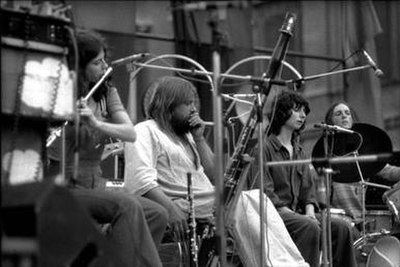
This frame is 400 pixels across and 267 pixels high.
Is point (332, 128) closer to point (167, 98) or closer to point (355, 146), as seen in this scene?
point (355, 146)

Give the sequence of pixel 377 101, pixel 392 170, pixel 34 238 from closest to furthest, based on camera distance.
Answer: pixel 34 238 < pixel 392 170 < pixel 377 101

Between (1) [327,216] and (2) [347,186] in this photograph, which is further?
(2) [347,186]

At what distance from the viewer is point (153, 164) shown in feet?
20.1

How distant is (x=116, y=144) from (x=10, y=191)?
8.41ft

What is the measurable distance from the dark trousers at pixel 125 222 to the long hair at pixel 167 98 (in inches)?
50.9

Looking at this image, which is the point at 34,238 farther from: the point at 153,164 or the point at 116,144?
the point at 116,144

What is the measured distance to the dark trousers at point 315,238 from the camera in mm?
6496

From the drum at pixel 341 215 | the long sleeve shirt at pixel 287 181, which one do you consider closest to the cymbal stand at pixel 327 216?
the long sleeve shirt at pixel 287 181

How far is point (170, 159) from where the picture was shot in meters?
6.20

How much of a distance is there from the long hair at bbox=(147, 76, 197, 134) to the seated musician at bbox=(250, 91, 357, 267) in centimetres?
73

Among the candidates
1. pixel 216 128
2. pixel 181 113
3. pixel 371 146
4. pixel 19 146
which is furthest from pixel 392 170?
pixel 19 146

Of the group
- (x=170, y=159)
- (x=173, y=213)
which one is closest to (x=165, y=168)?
(x=170, y=159)

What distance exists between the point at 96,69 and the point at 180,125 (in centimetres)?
106

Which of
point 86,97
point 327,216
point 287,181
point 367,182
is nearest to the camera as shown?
point 86,97
